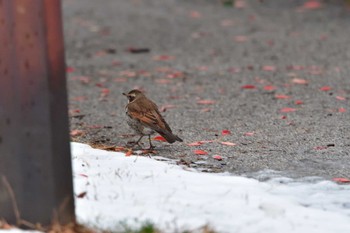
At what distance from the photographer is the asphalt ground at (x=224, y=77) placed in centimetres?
824

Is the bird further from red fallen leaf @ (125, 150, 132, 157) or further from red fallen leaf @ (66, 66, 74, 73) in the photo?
red fallen leaf @ (66, 66, 74, 73)

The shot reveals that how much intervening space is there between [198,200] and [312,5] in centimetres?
1312

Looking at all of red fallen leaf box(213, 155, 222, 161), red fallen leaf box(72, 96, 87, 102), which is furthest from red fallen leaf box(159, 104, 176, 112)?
red fallen leaf box(213, 155, 222, 161)

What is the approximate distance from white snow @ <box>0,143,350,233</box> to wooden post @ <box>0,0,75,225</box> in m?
0.41

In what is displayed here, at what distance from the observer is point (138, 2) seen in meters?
20.5

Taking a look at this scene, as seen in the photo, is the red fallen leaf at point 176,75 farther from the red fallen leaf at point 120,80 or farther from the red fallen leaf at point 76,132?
the red fallen leaf at point 76,132

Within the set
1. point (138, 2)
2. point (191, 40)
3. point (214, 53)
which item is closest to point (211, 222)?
point (214, 53)

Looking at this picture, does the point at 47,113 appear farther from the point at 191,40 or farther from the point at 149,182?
the point at 191,40

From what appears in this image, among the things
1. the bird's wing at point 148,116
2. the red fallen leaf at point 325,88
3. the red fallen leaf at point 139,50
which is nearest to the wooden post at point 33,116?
the bird's wing at point 148,116

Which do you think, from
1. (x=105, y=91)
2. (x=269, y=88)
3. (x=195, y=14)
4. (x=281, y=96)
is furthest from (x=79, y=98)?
(x=195, y=14)

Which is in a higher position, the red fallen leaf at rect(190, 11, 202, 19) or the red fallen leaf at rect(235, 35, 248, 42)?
the red fallen leaf at rect(190, 11, 202, 19)

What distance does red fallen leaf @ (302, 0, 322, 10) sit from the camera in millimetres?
18453

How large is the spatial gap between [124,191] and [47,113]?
1.27 m

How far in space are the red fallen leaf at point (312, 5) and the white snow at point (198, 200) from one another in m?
11.9
